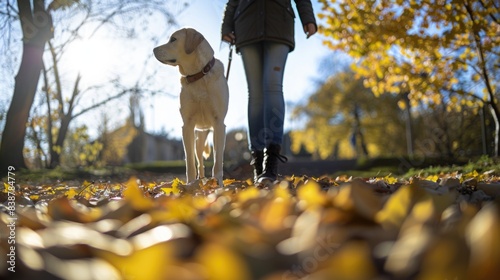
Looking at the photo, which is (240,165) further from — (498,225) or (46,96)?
(498,225)

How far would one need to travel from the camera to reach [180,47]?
4020 mm

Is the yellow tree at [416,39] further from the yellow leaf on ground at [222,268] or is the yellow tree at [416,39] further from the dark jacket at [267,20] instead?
the yellow leaf on ground at [222,268]

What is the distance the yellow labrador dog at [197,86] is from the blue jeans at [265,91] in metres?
0.27

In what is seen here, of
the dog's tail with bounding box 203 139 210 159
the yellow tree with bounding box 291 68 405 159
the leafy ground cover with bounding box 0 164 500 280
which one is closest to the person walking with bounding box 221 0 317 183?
the dog's tail with bounding box 203 139 210 159

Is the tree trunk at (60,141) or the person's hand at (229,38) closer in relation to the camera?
the person's hand at (229,38)

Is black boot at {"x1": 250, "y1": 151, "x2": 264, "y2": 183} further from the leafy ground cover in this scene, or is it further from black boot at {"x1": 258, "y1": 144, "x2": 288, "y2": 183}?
the leafy ground cover

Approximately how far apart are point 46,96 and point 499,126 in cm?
1223

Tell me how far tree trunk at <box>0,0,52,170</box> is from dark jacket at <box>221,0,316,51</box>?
17.9 feet

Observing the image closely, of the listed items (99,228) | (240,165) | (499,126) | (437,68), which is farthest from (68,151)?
(99,228)

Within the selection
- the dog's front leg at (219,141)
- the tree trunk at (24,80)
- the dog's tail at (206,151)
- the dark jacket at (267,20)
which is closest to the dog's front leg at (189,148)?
the dog's front leg at (219,141)

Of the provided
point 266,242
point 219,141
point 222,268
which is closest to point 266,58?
point 219,141

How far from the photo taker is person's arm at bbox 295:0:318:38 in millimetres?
4297

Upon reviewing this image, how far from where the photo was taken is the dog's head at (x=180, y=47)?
399 centimetres

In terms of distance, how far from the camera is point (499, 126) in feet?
29.5
